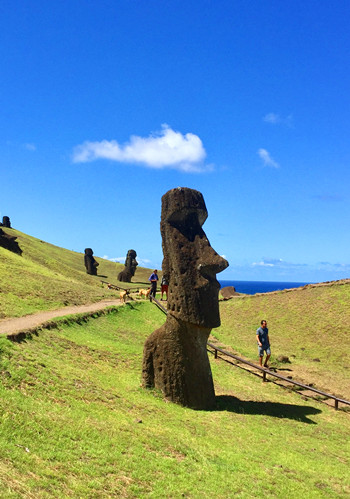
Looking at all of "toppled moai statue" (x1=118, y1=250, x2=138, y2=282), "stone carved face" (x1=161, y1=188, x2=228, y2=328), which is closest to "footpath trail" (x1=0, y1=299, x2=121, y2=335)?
"stone carved face" (x1=161, y1=188, x2=228, y2=328)

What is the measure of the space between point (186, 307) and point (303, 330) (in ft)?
55.6

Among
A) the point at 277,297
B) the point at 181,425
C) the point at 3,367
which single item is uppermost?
the point at 277,297

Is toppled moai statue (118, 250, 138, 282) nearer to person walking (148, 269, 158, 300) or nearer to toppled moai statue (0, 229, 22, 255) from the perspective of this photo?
toppled moai statue (0, 229, 22, 255)

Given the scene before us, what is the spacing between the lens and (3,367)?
9.63m

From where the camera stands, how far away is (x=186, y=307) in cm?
1228

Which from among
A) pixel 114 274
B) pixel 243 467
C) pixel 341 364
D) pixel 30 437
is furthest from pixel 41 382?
pixel 114 274

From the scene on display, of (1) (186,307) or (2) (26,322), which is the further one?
(2) (26,322)

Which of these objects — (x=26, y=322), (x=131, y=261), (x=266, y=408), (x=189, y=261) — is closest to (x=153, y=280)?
(x=26, y=322)

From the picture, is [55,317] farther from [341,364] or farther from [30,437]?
[341,364]

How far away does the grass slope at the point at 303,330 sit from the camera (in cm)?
1990

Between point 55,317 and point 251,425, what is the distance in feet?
38.5

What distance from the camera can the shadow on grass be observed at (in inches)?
508

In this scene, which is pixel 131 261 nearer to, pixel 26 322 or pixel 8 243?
pixel 8 243

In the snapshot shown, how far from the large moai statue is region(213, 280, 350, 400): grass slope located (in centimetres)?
761
